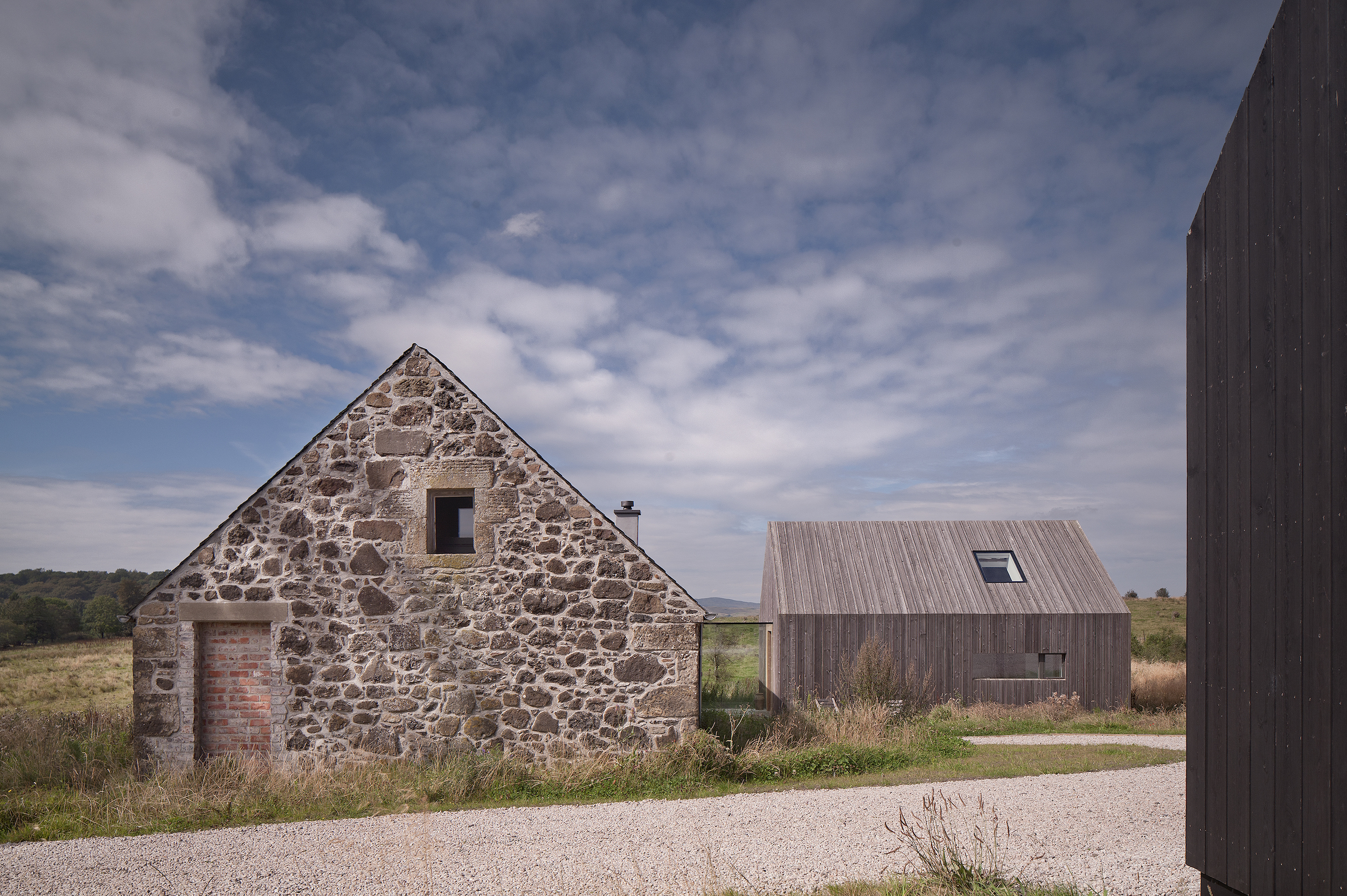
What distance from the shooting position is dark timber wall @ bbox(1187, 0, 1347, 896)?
3.73 m

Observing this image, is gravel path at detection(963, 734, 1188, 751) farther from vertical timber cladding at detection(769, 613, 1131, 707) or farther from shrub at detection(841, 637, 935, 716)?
vertical timber cladding at detection(769, 613, 1131, 707)

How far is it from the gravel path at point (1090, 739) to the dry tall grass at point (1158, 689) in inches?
113

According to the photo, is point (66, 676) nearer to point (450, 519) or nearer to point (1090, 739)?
point (450, 519)

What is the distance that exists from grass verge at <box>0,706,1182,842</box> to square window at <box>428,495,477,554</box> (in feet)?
9.09

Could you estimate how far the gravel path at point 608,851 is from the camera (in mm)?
6031

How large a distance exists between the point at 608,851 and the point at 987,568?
45.9 feet

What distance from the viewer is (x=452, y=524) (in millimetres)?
10812

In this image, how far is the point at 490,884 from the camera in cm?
607

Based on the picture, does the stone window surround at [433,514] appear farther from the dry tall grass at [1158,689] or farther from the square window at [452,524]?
the dry tall grass at [1158,689]

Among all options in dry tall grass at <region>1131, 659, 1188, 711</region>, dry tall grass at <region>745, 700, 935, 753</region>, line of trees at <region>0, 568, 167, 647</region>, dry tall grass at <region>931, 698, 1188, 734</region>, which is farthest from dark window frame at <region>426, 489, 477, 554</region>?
line of trees at <region>0, 568, 167, 647</region>

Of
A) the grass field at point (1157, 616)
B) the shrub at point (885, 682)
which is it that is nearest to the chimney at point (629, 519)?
the shrub at point (885, 682)

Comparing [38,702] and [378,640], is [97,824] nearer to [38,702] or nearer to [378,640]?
[378,640]

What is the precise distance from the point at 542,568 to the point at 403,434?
2.68 metres

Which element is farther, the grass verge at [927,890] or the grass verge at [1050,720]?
the grass verge at [1050,720]
